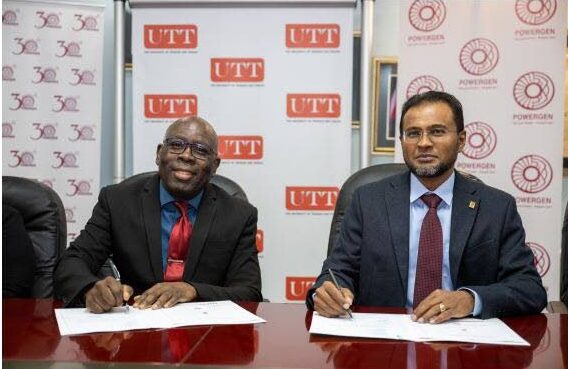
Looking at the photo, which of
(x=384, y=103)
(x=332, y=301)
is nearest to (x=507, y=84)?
(x=384, y=103)

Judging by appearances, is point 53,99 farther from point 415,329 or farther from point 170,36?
point 415,329

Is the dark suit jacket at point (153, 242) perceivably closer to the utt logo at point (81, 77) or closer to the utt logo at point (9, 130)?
the utt logo at point (81, 77)

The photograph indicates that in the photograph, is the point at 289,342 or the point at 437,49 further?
the point at 437,49

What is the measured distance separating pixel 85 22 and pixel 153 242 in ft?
7.43

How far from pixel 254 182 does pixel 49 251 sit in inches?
64.4

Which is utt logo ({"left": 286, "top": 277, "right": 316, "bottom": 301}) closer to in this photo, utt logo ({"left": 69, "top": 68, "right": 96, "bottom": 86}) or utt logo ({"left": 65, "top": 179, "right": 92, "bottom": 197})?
utt logo ({"left": 65, "top": 179, "right": 92, "bottom": 197})

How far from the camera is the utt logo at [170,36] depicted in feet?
12.3

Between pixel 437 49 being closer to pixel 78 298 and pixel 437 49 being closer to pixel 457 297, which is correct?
pixel 457 297

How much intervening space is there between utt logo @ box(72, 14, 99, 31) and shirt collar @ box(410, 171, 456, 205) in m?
2.70

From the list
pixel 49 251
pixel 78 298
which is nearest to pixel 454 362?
pixel 78 298

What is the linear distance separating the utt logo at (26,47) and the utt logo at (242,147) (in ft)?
4.55

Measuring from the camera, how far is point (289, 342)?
135 centimetres

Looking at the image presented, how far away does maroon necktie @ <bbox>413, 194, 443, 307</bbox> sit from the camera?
1.94 metres

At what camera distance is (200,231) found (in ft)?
7.40
